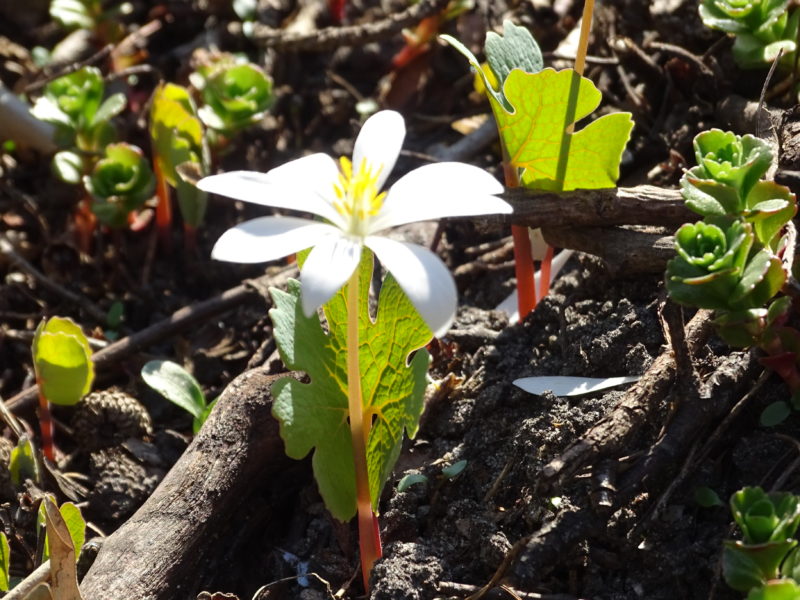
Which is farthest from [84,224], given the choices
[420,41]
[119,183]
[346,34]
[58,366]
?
[420,41]

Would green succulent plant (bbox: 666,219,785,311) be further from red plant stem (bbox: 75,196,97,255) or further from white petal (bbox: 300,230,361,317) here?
red plant stem (bbox: 75,196,97,255)

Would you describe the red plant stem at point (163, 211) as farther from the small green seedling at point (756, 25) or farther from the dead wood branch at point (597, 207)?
the small green seedling at point (756, 25)

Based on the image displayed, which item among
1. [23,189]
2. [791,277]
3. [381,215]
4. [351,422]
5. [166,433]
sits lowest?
[166,433]

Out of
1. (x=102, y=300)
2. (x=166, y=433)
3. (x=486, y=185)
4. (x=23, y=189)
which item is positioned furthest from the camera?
(x=23, y=189)

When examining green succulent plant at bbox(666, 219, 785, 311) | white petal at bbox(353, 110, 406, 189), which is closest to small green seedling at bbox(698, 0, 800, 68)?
green succulent plant at bbox(666, 219, 785, 311)

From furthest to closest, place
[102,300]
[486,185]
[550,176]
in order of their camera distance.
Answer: [102,300]
[550,176]
[486,185]

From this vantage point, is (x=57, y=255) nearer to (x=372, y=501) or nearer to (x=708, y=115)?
(x=372, y=501)

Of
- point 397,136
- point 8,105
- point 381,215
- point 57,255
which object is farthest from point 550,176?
point 8,105
